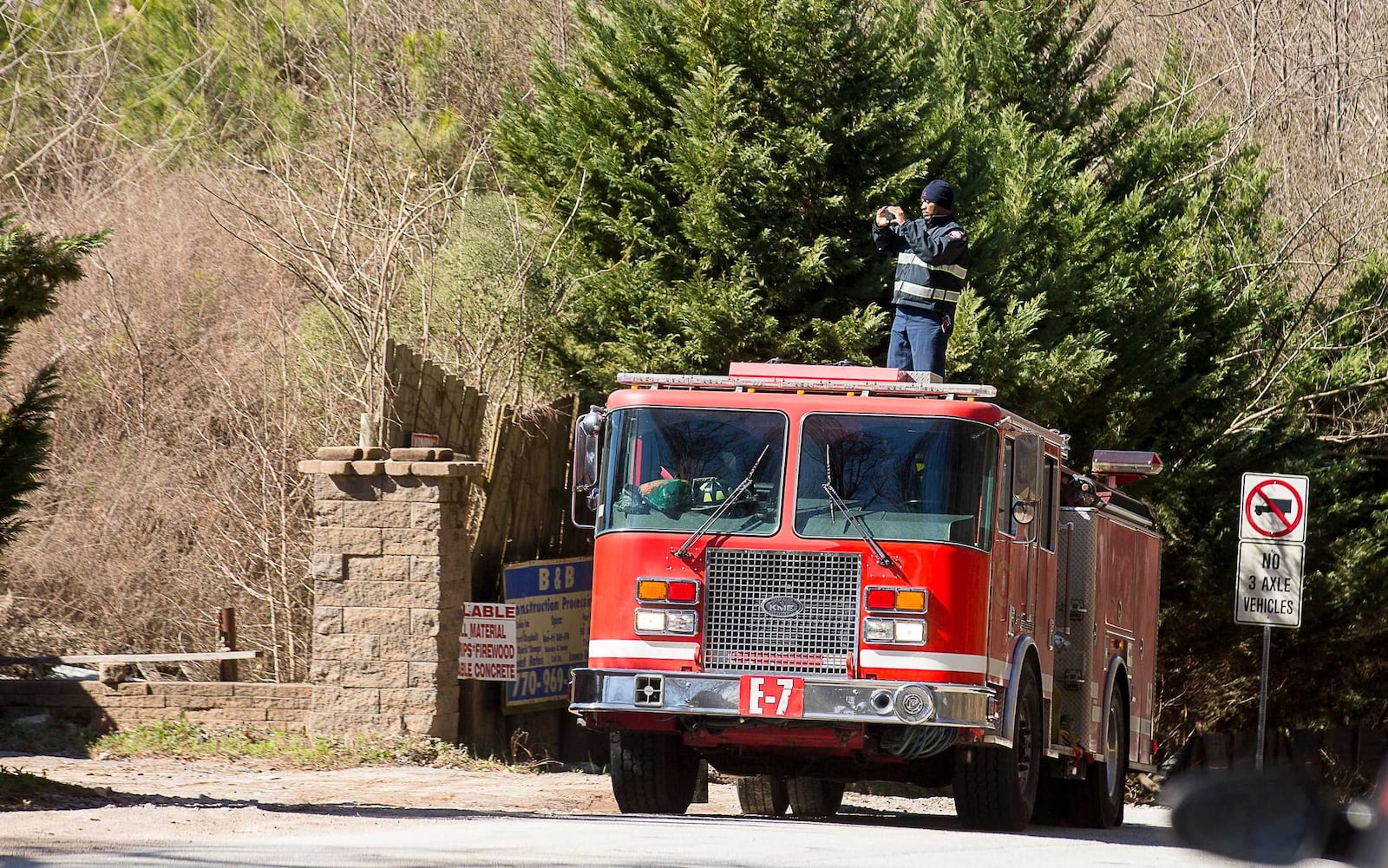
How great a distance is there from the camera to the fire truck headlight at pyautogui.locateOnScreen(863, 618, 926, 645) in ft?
32.4

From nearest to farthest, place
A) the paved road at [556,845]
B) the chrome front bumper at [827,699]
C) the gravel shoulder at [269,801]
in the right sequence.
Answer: the paved road at [556,845]
the gravel shoulder at [269,801]
the chrome front bumper at [827,699]

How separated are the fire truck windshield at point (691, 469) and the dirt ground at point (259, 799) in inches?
71.0

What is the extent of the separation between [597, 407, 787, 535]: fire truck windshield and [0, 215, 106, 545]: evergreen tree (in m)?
3.07

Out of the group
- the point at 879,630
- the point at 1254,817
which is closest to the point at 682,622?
the point at 879,630

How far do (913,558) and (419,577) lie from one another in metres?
4.46

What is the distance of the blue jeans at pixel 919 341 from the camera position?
1245 cm

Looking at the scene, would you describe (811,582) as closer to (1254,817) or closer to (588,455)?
(588,455)

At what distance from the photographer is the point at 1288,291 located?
75.0 ft

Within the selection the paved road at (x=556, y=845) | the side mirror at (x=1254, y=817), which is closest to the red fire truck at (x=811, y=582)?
the paved road at (x=556, y=845)

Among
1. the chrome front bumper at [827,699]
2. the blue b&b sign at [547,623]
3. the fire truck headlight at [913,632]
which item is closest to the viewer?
the chrome front bumper at [827,699]

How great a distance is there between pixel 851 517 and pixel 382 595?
4.41m

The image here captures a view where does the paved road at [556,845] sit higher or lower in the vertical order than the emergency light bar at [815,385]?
lower

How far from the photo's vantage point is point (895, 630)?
32.5ft

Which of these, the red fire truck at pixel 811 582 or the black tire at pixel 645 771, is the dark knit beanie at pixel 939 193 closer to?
the red fire truck at pixel 811 582
